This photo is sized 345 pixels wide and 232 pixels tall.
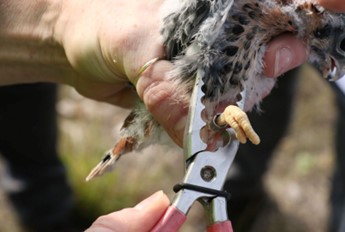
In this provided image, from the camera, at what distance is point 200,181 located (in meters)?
0.96

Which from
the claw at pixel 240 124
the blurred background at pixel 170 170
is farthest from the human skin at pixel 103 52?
the blurred background at pixel 170 170

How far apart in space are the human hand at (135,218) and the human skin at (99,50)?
19 centimetres

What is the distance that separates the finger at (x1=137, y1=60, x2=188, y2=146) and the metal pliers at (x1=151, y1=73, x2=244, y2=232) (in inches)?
1.9

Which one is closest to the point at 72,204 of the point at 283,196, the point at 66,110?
the point at 66,110

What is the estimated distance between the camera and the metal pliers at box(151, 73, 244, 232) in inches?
36.3

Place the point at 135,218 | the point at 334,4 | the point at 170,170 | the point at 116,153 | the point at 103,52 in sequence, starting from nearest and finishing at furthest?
the point at 135,218
the point at 334,4
the point at 103,52
the point at 116,153
the point at 170,170

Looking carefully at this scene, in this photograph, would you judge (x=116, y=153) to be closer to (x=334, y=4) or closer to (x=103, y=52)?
(x=103, y=52)

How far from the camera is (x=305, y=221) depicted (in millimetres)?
2246

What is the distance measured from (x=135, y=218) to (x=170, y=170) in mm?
1392

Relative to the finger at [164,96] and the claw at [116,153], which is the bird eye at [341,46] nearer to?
the finger at [164,96]

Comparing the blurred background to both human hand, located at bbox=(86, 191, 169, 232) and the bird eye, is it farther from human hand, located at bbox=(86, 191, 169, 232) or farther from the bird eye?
human hand, located at bbox=(86, 191, 169, 232)

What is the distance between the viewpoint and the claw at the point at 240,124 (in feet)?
3.22

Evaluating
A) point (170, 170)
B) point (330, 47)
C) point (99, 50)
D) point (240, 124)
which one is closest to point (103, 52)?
point (99, 50)

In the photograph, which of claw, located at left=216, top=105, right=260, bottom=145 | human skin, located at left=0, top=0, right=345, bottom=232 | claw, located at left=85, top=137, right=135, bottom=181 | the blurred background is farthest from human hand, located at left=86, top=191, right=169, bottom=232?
the blurred background
